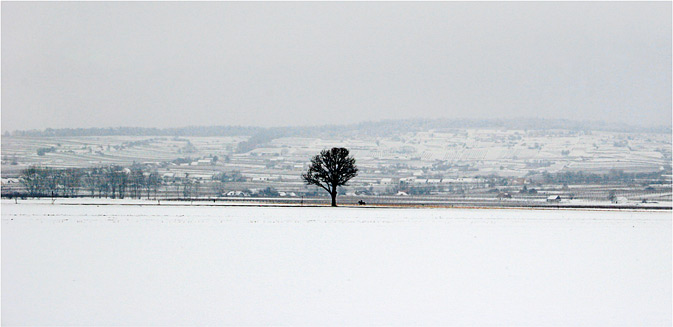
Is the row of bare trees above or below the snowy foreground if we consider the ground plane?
below

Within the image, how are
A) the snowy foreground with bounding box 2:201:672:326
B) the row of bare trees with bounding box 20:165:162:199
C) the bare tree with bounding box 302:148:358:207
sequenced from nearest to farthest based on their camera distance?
1. the snowy foreground with bounding box 2:201:672:326
2. the bare tree with bounding box 302:148:358:207
3. the row of bare trees with bounding box 20:165:162:199

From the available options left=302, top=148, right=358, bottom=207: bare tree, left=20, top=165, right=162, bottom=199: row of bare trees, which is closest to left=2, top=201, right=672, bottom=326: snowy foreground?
left=302, top=148, right=358, bottom=207: bare tree

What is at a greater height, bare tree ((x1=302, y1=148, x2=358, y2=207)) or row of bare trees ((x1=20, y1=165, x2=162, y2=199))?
bare tree ((x1=302, y1=148, x2=358, y2=207))

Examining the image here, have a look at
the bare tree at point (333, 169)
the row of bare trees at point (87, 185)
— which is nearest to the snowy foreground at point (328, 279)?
the bare tree at point (333, 169)

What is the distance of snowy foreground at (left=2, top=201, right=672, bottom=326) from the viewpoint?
1581 centimetres

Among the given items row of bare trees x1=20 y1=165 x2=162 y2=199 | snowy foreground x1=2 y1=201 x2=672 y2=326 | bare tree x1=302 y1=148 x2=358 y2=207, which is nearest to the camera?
snowy foreground x1=2 y1=201 x2=672 y2=326

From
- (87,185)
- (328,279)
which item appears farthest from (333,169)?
(87,185)

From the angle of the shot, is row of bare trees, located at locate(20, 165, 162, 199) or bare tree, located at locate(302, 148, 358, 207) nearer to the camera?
bare tree, located at locate(302, 148, 358, 207)

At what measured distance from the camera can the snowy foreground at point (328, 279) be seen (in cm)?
1581

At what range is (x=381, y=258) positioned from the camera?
2430cm

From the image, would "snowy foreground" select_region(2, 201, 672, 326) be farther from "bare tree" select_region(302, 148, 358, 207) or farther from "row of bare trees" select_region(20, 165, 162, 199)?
"row of bare trees" select_region(20, 165, 162, 199)

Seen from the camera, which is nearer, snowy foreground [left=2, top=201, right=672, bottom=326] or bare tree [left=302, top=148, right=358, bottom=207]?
snowy foreground [left=2, top=201, right=672, bottom=326]

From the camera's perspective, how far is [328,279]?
1984cm

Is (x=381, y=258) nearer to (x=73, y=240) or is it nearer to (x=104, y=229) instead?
(x=73, y=240)
